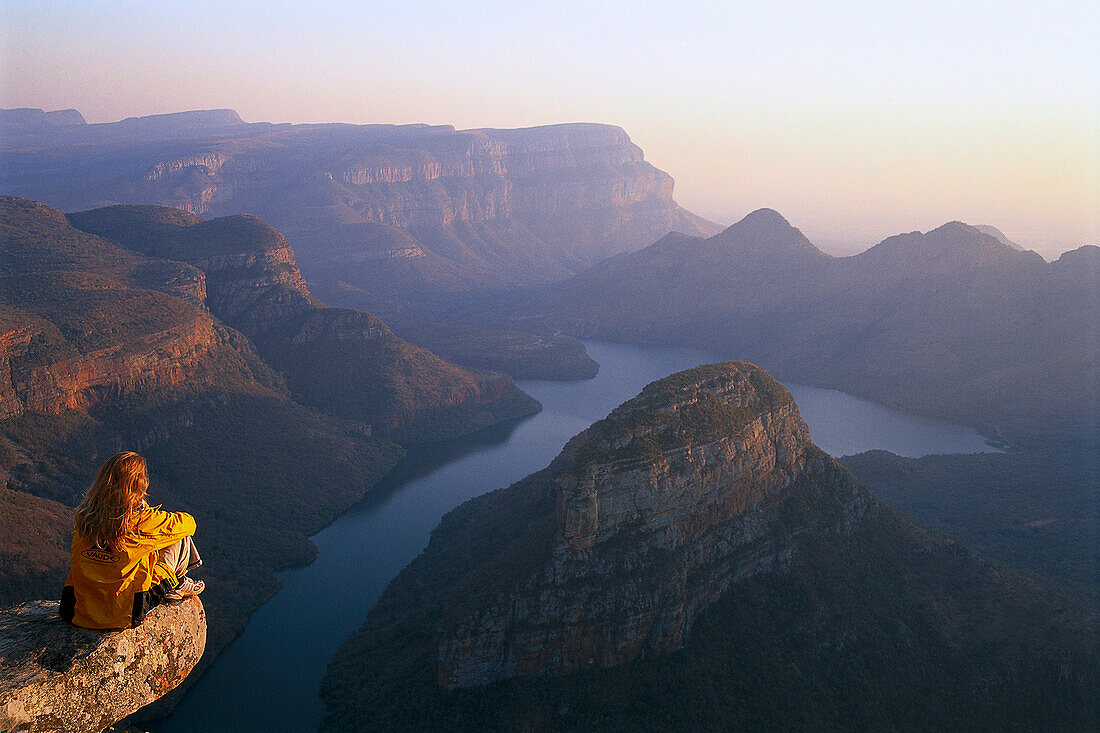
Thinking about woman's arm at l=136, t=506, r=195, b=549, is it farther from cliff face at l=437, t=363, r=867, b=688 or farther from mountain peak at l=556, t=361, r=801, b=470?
mountain peak at l=556, t=361, r=801, b=470

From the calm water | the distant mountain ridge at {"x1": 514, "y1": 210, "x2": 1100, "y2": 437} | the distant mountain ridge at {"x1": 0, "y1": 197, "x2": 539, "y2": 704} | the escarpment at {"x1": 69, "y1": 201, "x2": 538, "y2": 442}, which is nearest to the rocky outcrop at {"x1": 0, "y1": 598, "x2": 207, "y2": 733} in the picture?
the calm water

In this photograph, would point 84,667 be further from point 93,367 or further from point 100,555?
point 93,367

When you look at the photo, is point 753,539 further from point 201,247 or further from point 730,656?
point 201,247

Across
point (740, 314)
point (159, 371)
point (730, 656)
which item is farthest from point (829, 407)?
point (159, 371)

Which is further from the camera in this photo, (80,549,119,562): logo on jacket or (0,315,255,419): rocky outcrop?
(0,315,255,419): rocky outcrop

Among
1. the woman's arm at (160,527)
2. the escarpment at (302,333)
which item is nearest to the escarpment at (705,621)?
the woman's arm at (160,527)

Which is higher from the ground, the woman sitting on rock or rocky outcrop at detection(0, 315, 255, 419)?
the woman sitting on rock

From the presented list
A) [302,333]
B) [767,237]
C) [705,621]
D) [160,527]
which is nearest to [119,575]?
[160,527]
